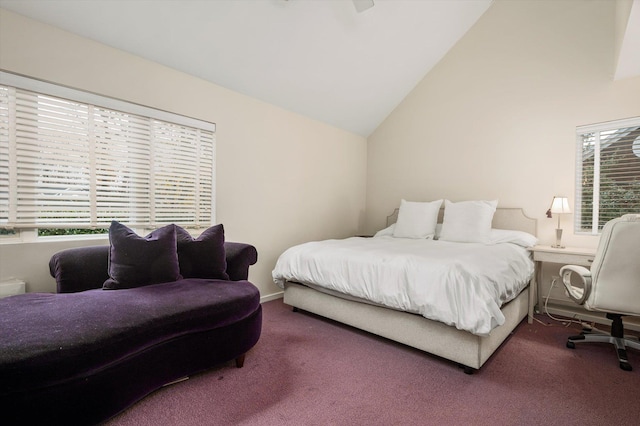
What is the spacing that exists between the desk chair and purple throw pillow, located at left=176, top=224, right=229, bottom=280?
8.78ft

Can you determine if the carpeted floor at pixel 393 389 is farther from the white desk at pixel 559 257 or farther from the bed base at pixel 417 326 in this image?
the white desk at pixel 559 257

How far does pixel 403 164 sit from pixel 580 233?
2.24 m

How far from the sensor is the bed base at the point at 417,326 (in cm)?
184

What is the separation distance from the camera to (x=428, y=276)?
6.41ft

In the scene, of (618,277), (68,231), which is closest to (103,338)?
(68,231)

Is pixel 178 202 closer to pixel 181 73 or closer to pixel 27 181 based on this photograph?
pixel 27 181

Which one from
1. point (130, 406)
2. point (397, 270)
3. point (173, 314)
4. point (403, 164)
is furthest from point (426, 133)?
point (130, 406)

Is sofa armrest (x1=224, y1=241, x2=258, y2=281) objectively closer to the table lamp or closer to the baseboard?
the baseboard

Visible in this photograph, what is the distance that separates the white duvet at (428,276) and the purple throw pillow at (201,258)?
2.55 feet

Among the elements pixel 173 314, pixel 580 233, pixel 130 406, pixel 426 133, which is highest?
pixel 426 133

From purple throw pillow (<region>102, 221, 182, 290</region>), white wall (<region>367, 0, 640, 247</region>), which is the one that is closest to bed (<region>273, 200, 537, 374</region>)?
white wall (<region>367, 0, 640, 247</region>)

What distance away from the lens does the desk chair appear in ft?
6.15

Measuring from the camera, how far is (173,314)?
5.15 ft

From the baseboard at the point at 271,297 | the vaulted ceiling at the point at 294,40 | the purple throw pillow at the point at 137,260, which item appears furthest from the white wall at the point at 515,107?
the purple throw pillow at the point at 137,260
